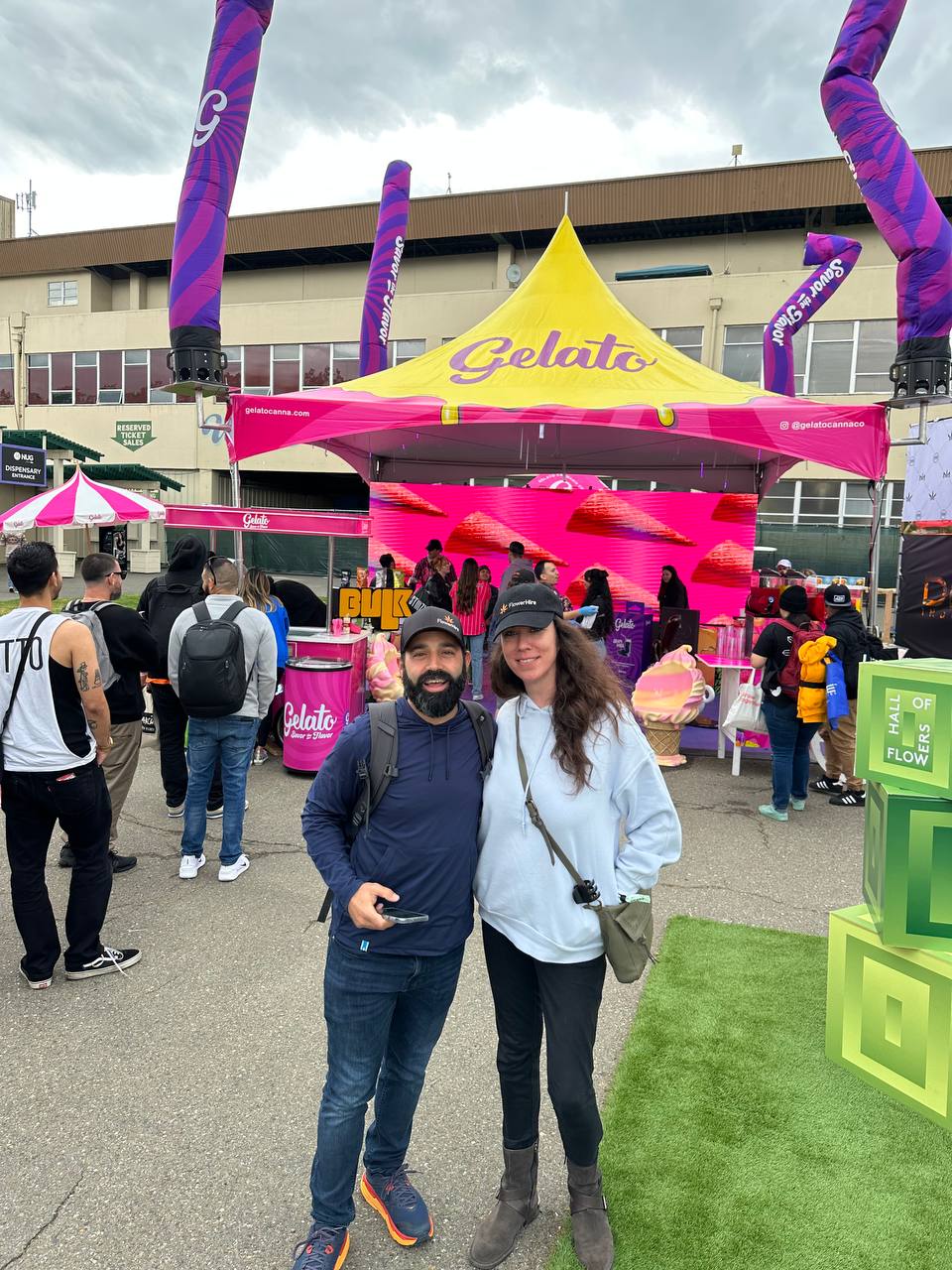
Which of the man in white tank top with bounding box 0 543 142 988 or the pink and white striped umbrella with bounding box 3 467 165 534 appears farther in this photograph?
the pink and white striped umbrella with bounding box 3 467 165 534

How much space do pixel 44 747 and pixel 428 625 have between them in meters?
2.17

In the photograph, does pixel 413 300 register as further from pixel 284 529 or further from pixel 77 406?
pixel 284 529

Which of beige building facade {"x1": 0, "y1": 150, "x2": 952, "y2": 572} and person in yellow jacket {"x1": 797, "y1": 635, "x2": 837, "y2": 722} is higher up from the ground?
beige building facade {"x1": 0, "y1": 150, "x2": 952, "y2": 572}

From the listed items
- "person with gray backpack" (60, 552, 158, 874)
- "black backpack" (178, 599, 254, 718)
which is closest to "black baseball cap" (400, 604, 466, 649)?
"black backpack" (178, 599, 254, 718)

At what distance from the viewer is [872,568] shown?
7.61 metres

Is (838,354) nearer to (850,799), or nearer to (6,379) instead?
(850,799)

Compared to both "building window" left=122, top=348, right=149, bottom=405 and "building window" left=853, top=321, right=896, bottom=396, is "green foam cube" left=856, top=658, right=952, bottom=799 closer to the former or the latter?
"building window" left=853, top=321, right=896, bottom=396

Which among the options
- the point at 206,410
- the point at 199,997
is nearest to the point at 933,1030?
the point at 199,997

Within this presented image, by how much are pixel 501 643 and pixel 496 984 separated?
0.94 metres

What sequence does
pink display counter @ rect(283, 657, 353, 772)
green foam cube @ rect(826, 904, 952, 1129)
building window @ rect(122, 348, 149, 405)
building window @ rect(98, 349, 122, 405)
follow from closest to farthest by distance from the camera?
green foam cube @ rect(826, 904, 952, 1129) → pink display counter @ rect(283, 657, 353, 772) → building window @ rect(122, 348, 149, 405) → building window @ rect(98, 349, 122, 405)

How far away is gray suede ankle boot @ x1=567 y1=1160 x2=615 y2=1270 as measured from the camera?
85.9 inches

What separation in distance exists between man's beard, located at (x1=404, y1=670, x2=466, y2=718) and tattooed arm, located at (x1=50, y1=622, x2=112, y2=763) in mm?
1946

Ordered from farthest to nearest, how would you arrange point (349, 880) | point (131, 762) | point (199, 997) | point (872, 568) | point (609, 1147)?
point (872, 568)
point (131, 762)
point (199, 997)
point (609, 1147)
point (349, 880)

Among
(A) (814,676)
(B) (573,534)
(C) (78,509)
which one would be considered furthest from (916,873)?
(C) (78,509)
